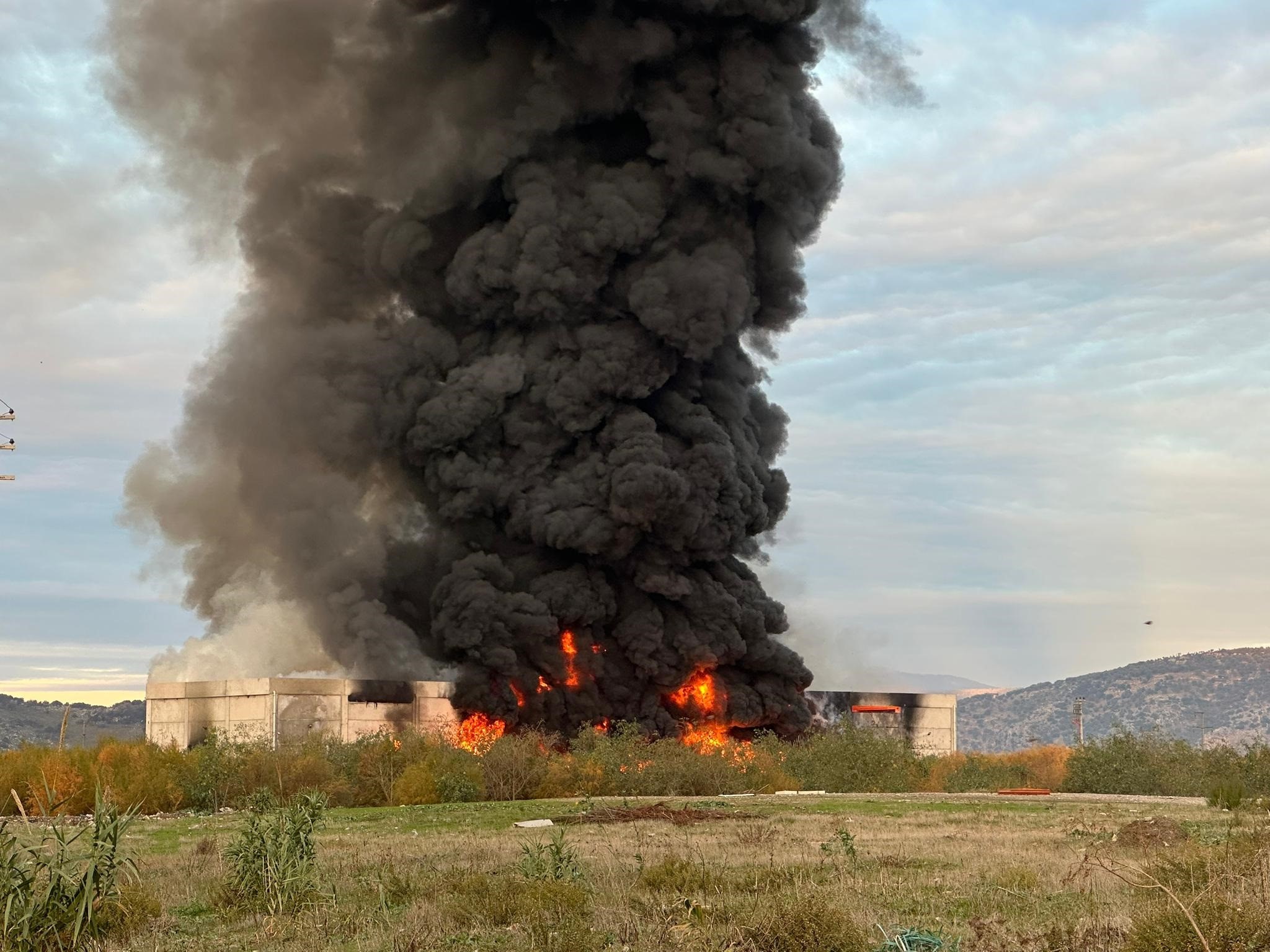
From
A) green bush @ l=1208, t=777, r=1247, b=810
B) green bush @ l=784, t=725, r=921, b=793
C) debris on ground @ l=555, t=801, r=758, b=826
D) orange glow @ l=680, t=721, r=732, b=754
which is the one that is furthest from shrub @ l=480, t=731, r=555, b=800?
green bush @ l=1208, t=777, r=1247, b=810

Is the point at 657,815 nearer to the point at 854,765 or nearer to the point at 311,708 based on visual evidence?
the point at 854,765

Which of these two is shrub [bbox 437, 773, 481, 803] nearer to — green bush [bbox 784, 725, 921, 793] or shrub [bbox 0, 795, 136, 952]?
green bush [bbox 784, 725, 921, 793]

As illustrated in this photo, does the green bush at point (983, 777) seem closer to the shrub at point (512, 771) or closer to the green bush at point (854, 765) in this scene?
the green bush at point (854, 765)

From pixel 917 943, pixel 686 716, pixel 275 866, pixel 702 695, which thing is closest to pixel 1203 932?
pixel 917 943

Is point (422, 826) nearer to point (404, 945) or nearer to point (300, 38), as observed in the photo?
point (404, 945)

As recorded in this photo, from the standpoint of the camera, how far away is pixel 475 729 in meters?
72.7

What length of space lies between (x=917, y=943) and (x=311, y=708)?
59.1 meters

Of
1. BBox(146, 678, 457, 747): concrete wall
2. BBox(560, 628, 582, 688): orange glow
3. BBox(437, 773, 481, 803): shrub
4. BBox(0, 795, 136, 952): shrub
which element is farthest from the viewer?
BBox(560, 628, 582, 688): orange glow

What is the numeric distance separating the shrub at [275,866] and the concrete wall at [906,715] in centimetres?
7347

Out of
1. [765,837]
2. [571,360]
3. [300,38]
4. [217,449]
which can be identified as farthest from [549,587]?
[765,837]

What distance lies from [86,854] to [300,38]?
210 feet

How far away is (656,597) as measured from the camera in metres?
74.1

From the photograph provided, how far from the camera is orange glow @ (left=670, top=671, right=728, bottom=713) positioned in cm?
7512

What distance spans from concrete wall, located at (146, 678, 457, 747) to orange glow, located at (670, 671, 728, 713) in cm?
1158
